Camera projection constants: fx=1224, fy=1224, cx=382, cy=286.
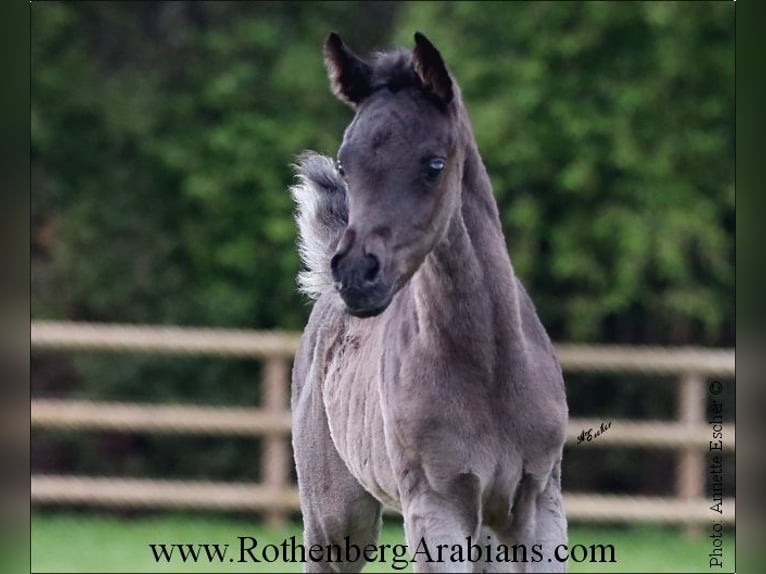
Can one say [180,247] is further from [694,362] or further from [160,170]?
[694,362]

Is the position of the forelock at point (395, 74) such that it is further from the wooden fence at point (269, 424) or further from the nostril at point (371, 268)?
the wooden fence at point (269, 424)

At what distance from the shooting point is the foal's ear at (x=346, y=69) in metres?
3.29

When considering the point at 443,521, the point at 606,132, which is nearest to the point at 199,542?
the point at 606,132

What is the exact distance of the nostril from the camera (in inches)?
116

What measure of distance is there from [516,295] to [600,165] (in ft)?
21.6

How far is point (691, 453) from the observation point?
30.1 feet

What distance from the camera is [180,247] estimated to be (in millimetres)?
10375

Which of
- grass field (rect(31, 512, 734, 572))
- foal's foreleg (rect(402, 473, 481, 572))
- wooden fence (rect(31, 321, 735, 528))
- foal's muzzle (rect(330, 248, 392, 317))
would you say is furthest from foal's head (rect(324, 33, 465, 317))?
wooden fence (rect(31, 321, 735, 528))

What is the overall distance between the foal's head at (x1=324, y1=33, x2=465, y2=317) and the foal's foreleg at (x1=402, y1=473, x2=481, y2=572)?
61 cm

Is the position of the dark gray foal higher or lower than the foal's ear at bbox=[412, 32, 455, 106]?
lower

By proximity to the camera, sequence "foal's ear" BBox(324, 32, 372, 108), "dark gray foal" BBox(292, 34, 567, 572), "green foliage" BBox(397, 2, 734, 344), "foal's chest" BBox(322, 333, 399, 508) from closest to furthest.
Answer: "dark gray foal" BBox(292, 34, 567, 572), "foal's ear" BBox(324, 32, 372, 108), "foal's chest" BBox(322, 333, 399, 508), "green foliage" BBox(397, 2, 734, 344)

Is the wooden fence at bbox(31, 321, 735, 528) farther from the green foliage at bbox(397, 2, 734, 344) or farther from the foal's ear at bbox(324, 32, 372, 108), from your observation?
the foal's ear at bbox(324, 32, 372, 108)

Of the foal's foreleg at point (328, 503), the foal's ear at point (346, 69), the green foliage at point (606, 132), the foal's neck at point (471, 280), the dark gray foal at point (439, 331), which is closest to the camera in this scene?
the dark gray foal at point (439, 331)

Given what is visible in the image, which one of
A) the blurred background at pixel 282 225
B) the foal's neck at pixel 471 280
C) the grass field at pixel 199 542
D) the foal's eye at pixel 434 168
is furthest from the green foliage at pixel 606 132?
the foal's eye at pixel 434 168
